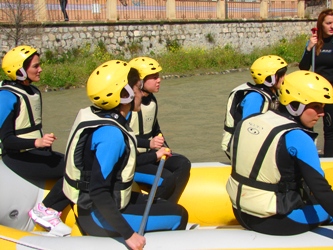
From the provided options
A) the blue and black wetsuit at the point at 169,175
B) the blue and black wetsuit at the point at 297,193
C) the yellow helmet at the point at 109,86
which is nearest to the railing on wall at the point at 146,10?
the blue and black wetsuit at the point at 169,175

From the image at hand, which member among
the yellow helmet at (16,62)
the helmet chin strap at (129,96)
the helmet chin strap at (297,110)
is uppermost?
the yellow helmet at (16,62)

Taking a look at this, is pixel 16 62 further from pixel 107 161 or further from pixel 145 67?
pixel 107 161

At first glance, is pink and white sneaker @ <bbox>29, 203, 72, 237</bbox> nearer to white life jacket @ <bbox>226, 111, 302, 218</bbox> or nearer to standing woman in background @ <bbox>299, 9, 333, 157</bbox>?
white life jacket @ <bbox>226, 111, 302, 218</bbox>

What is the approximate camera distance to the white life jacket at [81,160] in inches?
99.1

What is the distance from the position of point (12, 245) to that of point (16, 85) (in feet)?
4.18

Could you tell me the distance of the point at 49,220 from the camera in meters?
3.19

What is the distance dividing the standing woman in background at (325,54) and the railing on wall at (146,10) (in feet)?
33.8

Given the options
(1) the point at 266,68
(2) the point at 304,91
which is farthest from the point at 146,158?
(1) the point at 266,68

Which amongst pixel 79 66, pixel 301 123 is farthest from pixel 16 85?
pixel 79 66

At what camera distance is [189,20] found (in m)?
17.3

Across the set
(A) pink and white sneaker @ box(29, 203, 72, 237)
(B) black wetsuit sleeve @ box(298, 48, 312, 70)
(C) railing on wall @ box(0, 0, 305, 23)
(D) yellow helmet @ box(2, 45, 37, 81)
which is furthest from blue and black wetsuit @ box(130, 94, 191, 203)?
(C) railing on wall @ box(0, 0, 305, 23)

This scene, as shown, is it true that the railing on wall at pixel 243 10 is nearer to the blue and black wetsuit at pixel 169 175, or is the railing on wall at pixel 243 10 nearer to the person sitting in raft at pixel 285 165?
the blue and black wetsuit at pixel 169 175

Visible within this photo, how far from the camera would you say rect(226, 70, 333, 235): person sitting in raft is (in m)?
2.38

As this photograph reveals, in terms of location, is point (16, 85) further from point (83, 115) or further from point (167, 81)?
point (167, 81)
